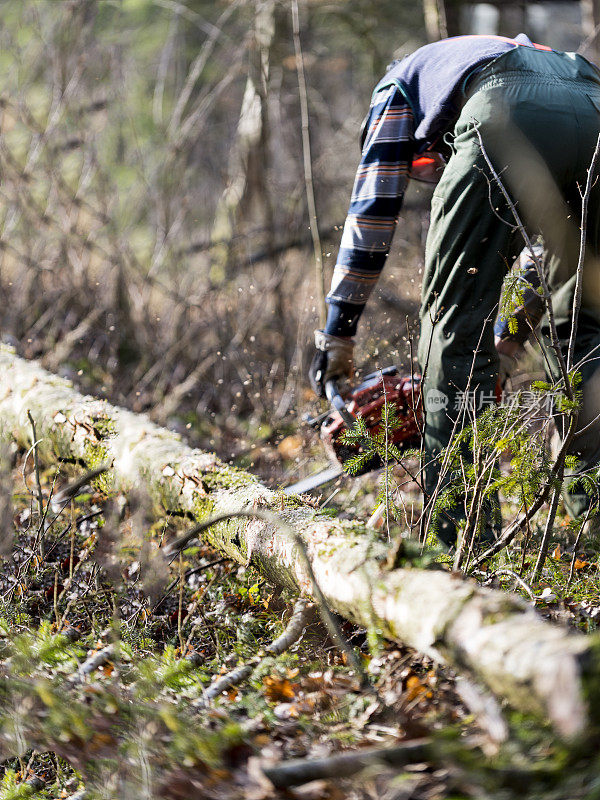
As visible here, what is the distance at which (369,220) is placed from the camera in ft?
9.49

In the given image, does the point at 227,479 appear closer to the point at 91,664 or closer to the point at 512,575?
the point at 91,664

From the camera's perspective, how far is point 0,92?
6023mm

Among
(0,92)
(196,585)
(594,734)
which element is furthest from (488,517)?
(0,92)

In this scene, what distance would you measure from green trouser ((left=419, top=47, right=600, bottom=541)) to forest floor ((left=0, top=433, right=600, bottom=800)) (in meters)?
0.69

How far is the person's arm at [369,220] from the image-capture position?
284 cm

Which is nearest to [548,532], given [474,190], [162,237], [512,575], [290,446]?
[512,575]

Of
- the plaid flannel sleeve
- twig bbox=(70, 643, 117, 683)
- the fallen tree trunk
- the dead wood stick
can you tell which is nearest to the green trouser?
the plaid flannel sleeve

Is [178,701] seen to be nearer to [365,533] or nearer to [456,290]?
[365,533]

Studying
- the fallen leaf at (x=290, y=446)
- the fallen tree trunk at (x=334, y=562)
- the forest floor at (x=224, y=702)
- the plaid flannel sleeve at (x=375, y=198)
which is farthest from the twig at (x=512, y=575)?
the fallen leaf at (x=290, y=446)

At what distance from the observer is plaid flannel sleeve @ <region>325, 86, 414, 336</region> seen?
283 cm

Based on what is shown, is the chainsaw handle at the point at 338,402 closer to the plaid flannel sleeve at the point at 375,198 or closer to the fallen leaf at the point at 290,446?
the plaid flannel sleeve at the point at 375,198

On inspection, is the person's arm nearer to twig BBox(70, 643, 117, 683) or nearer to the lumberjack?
the lumberjack

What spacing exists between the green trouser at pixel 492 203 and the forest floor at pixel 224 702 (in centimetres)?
69

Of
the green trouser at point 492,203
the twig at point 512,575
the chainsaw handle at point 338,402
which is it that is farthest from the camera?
the chainsaw handle at point 338,402
